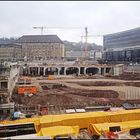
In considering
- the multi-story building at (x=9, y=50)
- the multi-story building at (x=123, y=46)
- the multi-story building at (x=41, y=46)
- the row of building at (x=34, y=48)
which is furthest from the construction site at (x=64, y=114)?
the multi-story building at (x=9, y=50)

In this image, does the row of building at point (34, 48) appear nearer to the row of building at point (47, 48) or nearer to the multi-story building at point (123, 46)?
the row of building at point (47, 48)

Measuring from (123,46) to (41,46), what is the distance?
37376 millimetres

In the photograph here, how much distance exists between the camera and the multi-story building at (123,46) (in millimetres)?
99188

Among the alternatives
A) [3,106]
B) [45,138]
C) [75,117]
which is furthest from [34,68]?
[45,138]

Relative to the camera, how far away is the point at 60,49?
128m

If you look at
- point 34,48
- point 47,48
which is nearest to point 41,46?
point 47,48

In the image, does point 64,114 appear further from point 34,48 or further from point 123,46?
point 34,48

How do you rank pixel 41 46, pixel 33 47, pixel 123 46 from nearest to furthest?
pixel 123 46 < pixel 41 46 < pixel 33 47

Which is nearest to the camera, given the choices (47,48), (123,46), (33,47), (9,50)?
(123,46)

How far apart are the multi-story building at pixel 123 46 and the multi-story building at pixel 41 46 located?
22049 millimetres

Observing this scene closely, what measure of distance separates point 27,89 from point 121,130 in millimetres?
23389

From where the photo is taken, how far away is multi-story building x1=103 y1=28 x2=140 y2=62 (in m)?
99.2

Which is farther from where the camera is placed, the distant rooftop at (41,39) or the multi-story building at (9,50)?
the distant rooftop at (41,39)

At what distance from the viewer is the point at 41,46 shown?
126m
